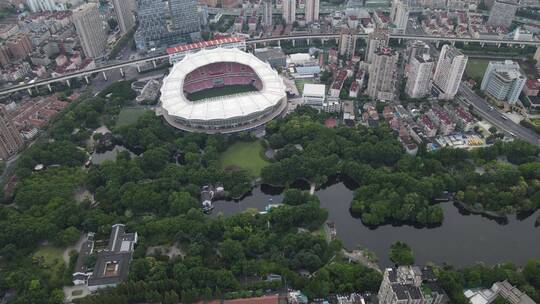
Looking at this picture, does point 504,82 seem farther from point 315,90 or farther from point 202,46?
point 202,46

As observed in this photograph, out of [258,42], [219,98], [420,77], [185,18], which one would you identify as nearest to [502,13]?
[420,77]

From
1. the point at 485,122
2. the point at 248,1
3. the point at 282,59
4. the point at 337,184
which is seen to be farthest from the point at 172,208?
the point at 248,1

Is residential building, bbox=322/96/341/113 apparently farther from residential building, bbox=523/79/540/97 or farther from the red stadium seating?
residential building, bbox=523/79/540/97

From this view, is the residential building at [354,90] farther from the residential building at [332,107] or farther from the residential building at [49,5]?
the residential building at [49,5]

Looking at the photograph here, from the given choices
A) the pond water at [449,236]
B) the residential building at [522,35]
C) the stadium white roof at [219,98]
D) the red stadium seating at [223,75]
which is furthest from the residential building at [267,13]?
the pond water at [449,236]

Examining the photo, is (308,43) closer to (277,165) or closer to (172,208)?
(277,165)

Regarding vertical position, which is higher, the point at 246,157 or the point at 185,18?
the point at 185,18
